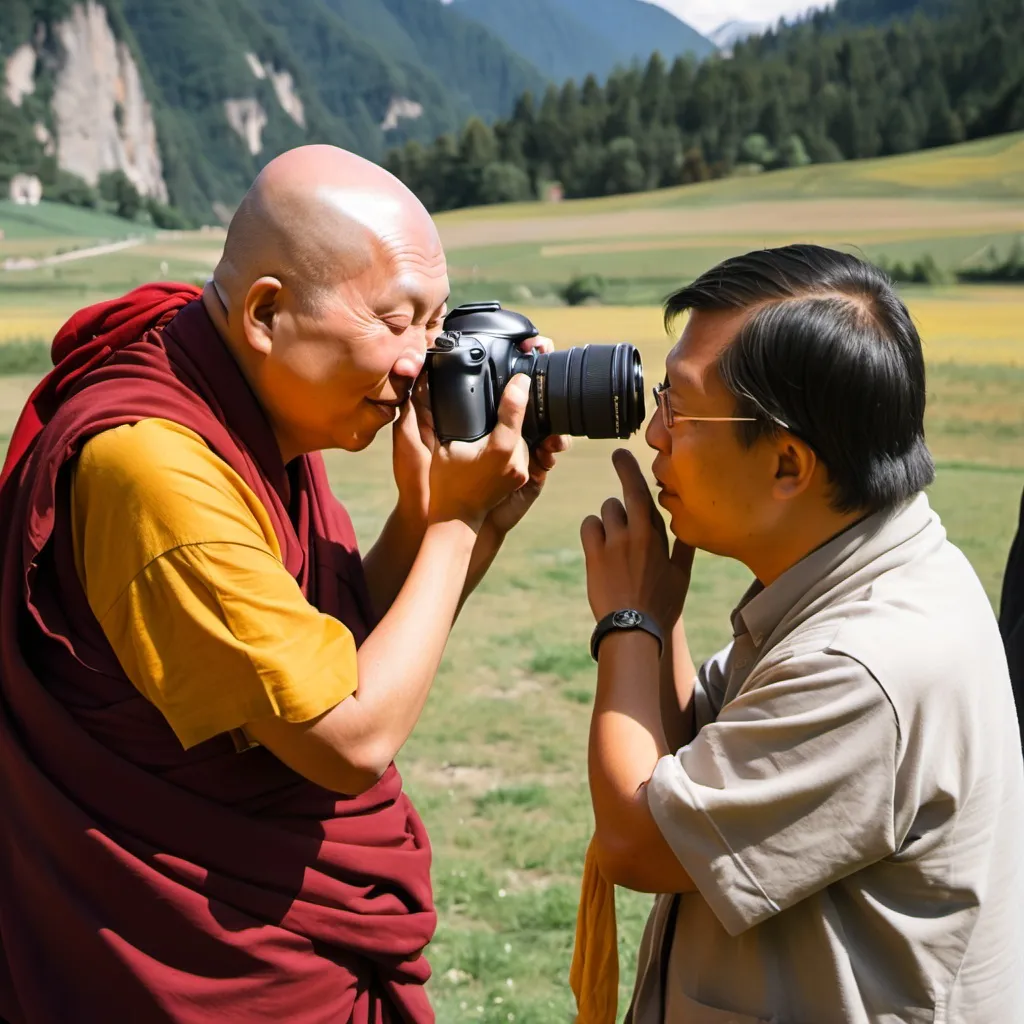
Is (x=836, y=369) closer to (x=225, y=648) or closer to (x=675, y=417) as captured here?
(x=675, y=417)

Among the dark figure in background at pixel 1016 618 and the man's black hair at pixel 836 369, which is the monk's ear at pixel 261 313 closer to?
the man's black hair at pixel 836 369

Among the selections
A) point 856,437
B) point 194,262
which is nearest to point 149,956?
point 856,437

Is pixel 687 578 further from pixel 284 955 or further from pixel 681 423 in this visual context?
pixel 284 955

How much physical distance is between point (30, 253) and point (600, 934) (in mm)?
16497

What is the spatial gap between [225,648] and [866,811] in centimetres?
83

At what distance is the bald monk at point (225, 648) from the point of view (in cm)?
147

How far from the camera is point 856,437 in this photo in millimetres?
1531

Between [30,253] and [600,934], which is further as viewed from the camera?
[30,253]

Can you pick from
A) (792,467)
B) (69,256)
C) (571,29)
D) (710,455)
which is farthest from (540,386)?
(571,29)

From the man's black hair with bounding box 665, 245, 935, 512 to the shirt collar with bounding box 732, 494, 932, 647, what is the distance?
2cm

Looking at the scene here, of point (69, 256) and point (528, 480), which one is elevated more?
point (69, 256)

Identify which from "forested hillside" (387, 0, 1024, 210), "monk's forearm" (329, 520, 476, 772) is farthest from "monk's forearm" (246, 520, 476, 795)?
"forested hillside" (387, 0, 1024, 210)

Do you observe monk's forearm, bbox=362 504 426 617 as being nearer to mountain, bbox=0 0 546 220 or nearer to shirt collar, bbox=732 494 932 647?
shirt collar, bbox=732 494 932 647

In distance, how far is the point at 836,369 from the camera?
1.51 m
